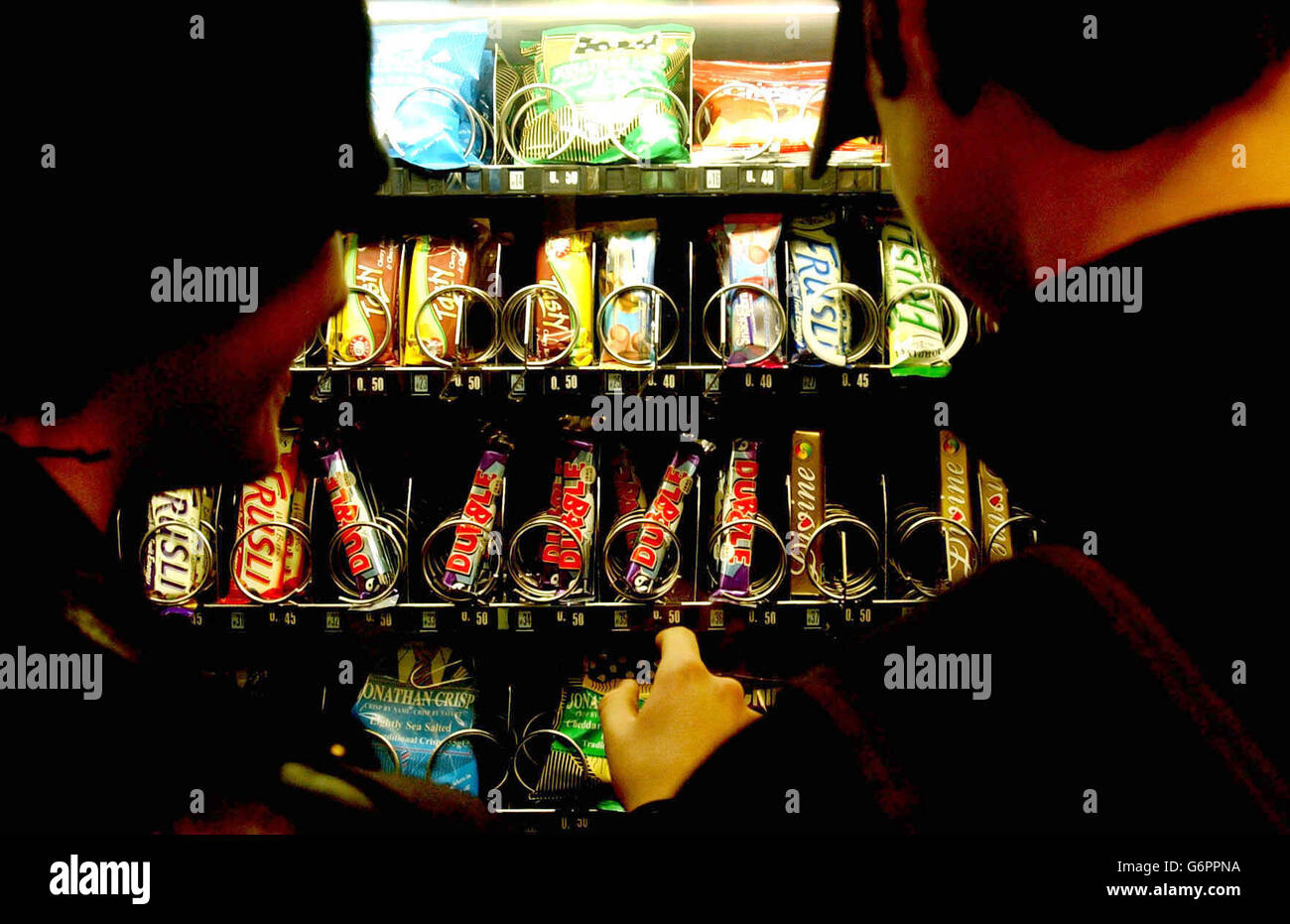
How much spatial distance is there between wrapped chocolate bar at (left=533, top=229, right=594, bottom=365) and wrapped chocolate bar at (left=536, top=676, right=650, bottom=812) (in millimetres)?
676

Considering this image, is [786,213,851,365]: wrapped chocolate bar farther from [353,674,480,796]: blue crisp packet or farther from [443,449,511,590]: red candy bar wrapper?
[353,674,480,796]: blue crisp packet

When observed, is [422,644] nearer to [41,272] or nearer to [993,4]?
[41,272]

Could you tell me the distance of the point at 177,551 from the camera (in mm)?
1447

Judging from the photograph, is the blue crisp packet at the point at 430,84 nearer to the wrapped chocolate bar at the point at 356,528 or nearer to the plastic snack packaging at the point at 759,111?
the plastic snack packaging at the point at 759,111

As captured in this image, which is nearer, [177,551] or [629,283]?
[177,551]

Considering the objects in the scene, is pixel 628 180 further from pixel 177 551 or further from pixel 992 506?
pixel 177 551

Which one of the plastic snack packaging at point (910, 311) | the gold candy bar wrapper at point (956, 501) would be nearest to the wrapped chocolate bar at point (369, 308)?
the plastic snack packaging at point (910, 311)

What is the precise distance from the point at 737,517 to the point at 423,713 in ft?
2.47

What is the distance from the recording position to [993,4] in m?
0.58

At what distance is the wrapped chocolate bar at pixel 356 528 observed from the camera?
1458 mm

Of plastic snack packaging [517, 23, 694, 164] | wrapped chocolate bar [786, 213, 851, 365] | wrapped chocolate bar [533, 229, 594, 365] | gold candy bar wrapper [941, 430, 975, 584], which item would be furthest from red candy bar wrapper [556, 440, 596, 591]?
gold candy bar wrapper [941, 430, 975, 584]

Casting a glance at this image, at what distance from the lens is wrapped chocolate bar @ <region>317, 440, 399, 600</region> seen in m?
1.46

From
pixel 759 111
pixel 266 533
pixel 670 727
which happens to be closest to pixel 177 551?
pixel 266 533
